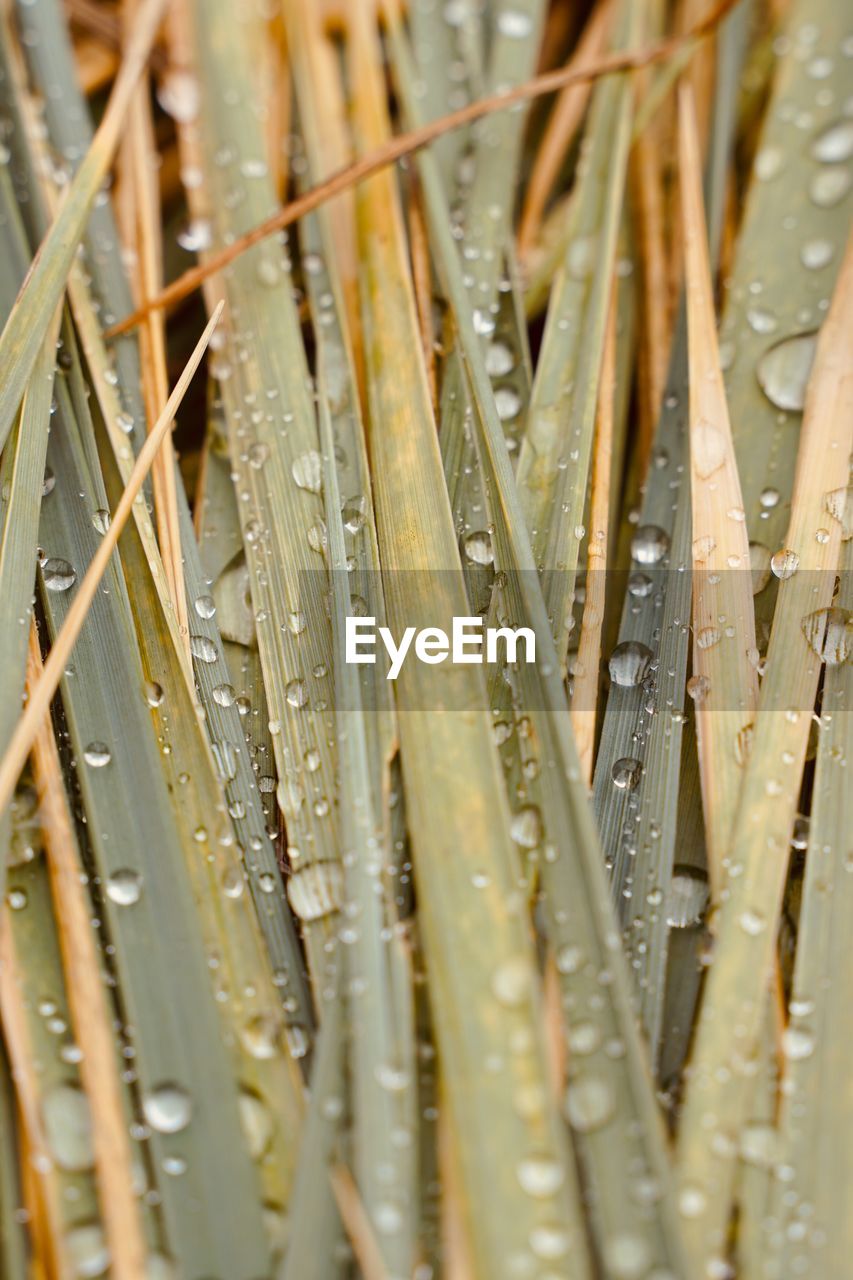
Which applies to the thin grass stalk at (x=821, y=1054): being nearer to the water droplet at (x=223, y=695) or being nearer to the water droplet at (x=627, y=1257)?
the water droplet at (x=627, y=1257)

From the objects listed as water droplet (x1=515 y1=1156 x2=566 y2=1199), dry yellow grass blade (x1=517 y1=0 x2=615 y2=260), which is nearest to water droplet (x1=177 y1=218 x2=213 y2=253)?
dry yellow grass blade (x1=517 y1=0 x2=615 y2=260)

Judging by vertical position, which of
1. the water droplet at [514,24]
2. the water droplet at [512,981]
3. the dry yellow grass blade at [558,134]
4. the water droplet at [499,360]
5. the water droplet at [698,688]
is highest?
the water droplet at [514,24]

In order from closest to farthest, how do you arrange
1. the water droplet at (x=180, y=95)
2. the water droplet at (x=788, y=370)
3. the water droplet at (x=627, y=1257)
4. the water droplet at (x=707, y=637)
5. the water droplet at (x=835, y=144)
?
the water droplet at (x=627, y=1257) → the water droplet at (x=707, y=637) → the water droplet at (x=788, y=370) → the water droplet at (x=835, y=144) → the water droplet at (x=180, y=95)

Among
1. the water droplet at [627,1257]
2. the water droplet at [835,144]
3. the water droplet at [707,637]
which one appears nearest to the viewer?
the water droplet at [627,1257]

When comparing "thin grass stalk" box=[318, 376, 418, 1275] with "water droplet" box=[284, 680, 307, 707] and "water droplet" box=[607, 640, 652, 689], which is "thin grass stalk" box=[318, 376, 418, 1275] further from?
"water droplet" box=[607, 640, 652, 689]

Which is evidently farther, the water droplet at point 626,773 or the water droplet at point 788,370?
Result: the water droplet at point 788,370

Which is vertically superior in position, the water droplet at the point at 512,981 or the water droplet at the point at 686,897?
the water droplet at the point at 686,897

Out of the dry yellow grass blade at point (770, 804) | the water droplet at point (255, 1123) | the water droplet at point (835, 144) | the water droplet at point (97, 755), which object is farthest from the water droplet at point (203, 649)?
the water droplet at point (835, 144)

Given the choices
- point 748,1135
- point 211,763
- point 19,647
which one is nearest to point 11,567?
point 19,647

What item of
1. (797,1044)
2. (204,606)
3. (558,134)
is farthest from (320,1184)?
(558,134)
